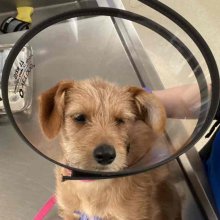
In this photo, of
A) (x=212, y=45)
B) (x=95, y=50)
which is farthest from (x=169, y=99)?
(x=212, y=45)

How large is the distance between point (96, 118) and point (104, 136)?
2.2 inches

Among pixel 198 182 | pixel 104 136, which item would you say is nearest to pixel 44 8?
pixel 104 136

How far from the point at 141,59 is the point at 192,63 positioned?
0.44m

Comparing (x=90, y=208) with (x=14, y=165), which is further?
(x=14, y=165)

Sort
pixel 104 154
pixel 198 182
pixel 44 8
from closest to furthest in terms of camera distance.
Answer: pixel 104 154, pixel 198 182, pixel 44 8

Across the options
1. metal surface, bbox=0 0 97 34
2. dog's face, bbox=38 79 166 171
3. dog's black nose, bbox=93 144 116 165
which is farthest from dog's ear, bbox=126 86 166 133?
metal surface, bbox=0 0 97 34

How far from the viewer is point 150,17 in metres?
0.77

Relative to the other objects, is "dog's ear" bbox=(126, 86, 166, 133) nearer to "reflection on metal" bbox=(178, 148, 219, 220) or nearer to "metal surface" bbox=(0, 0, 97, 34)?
"reflection on metal" bbox=(178, 148, 219, 220)

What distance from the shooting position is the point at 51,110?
633mm

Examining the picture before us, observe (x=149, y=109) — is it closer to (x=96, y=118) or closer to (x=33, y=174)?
(x=96, y=118)

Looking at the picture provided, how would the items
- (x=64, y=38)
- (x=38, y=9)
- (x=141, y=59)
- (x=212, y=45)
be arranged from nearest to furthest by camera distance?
(x=64, y=38)
(x=141, y=59)
(x=38, y=9)
(x=212, y=45)

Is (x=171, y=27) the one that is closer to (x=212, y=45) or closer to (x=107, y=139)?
(x=107, y=139)

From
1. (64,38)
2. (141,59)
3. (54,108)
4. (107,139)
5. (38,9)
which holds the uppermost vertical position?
(38,9)

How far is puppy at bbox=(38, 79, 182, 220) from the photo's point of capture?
624 millimetres
